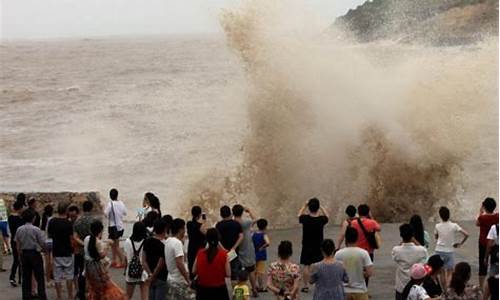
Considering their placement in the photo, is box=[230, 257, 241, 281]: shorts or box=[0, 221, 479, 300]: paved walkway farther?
box=[0, 221, 479, 300]: paved walkway

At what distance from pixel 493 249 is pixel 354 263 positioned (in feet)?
4.59

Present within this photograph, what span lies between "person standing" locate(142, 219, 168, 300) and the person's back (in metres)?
1.51

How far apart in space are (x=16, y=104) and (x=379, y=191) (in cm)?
3361

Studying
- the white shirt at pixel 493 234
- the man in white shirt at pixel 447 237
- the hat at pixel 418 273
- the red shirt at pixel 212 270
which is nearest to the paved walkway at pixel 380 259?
the man in white shirt at pixel 447 237

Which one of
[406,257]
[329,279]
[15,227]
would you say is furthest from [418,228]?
[15,227]

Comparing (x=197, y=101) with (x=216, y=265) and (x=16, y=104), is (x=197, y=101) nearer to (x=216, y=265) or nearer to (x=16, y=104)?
(x=16, y=104)

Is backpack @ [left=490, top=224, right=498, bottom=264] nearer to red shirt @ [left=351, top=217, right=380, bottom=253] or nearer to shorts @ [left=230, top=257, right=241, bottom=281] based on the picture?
red shirt @ [left=351, top=217, right=380, bottom=253]

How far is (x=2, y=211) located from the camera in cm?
1314

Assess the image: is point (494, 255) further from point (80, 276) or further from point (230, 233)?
point (80, 276)

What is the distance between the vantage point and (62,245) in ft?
34.2

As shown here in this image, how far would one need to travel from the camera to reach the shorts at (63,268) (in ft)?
34.4

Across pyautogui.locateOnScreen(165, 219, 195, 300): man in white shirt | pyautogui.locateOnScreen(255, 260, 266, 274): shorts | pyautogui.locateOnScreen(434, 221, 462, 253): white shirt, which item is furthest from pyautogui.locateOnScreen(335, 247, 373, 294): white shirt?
pyautogui.locateOnScreen(255, 260, 266, 274): shorts

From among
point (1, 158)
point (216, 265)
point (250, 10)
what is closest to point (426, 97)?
point (250, 10)

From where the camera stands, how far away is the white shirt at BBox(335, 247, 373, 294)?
8.65 metres
